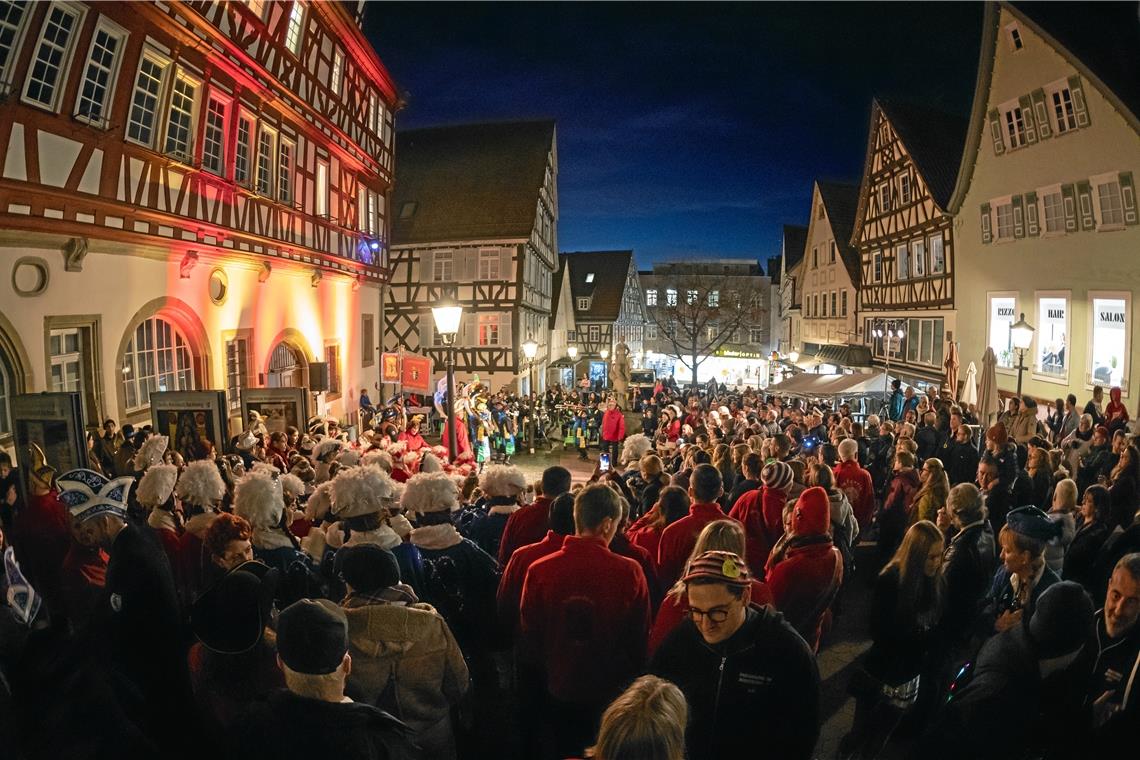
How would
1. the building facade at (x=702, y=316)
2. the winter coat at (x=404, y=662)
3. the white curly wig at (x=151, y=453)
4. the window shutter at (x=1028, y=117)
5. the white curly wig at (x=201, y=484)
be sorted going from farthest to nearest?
the building facade at (x=702, y=316), the window shutter at (x=1028, y=117), the white curly wig at (x=151, y=453), the white curly wig at (x=201, y=484), the winter coat at (x=404, y=662)

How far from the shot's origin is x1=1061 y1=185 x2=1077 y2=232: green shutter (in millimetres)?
17031

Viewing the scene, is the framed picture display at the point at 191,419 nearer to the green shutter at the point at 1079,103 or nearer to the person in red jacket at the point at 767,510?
the person in red jacket at the point at 767,510

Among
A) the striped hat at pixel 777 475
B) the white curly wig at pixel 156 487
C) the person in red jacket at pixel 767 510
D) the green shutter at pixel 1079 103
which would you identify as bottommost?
the person in red jacket at pixel 767 510

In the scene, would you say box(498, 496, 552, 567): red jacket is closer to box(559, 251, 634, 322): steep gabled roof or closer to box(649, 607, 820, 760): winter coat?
box(649, 607, 820, 760): winter coat

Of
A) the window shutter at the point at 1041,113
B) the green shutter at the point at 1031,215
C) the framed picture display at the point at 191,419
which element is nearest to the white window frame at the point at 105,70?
the framed picture display at the point at 191,419

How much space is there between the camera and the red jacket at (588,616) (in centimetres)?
346

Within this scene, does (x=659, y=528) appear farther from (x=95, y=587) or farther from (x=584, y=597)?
(x=95, y=587)

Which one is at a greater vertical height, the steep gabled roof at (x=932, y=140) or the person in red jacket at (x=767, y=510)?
the steep gabled roof at (x=932, y=140)

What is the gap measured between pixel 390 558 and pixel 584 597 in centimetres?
99

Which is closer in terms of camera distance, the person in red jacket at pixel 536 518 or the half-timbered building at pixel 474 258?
the person in red jacket at pixel 536 518

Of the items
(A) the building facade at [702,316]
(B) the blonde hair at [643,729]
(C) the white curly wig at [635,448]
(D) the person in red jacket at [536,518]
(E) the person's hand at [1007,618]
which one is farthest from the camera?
(A) the building facade at [702,316]

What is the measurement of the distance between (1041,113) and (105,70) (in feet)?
69.9

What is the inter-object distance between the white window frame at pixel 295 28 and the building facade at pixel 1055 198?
1814 centimetres

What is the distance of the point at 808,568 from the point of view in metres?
4.18
